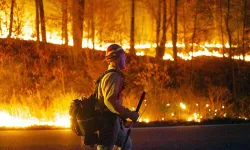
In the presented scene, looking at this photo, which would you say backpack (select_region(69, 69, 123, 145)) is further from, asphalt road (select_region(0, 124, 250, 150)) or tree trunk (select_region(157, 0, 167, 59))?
tree trunk (select_region(157, 0, 167, 59))

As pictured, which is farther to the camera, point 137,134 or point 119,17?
point 119,17

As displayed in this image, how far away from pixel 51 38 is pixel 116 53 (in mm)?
22360

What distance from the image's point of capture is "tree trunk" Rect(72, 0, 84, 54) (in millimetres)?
22459

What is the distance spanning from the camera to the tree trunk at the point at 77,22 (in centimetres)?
2246

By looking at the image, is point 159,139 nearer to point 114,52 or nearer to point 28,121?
point 28,121

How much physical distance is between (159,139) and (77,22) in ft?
41.9

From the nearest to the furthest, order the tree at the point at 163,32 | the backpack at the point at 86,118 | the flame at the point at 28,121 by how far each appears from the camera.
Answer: the backpack at the point at 86,118 < the flame at the point at 28,121 < the tree at the point at 163,32

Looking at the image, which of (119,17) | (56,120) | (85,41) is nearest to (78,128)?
(56,120)

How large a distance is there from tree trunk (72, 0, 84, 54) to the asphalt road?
1178 cm

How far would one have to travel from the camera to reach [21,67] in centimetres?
2039

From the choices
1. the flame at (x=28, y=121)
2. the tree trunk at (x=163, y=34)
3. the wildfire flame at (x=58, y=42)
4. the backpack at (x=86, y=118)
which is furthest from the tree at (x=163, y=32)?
the backpack at (x=86, y=118)

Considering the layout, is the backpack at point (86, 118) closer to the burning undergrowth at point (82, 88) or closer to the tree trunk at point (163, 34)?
the burning undergrowth at point (82, 88)

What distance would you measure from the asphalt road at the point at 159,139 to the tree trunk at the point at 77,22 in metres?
11.8

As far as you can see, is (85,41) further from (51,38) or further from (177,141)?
(177,141)
